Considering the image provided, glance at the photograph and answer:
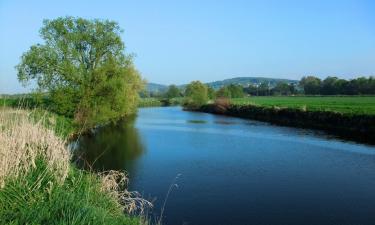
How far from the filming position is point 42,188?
28.0ft

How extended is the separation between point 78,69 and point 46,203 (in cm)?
3206

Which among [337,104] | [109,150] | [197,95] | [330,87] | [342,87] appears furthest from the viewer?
[330,87]

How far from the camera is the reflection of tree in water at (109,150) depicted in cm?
2267

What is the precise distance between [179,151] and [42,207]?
20605 millimetres

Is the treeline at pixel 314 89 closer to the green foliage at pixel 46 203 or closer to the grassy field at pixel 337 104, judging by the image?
the grassy field at pixel 337 104

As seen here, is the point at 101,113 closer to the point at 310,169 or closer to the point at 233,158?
the point at 233,158

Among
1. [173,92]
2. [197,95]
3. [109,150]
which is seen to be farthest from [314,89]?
[109,150]

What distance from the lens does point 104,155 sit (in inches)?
1039

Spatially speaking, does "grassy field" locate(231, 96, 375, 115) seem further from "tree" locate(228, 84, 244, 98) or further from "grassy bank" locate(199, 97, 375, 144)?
"tree" locate(228, 84, 244, 98)

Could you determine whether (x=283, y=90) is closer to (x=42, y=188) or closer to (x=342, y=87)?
(x=342, y=87)

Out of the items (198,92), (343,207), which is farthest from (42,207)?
(198,92)

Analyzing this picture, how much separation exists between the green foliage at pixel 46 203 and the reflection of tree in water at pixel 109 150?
8996 mm

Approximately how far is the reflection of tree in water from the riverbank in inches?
Result: 690

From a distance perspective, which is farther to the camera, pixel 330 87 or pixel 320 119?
pixel 330 87
